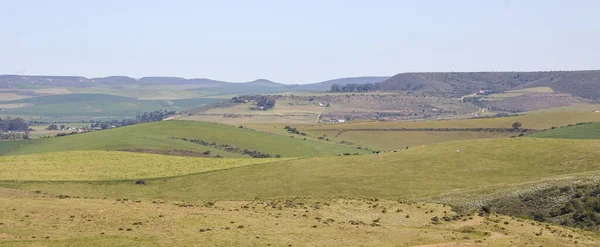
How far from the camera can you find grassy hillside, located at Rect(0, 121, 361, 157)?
535 feet

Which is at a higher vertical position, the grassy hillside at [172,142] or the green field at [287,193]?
the green field at [287,193]

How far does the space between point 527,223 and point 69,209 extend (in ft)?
130

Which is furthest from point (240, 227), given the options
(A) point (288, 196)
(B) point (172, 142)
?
(B) point (172, 142)

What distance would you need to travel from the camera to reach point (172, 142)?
171m

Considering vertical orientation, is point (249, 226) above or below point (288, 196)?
above

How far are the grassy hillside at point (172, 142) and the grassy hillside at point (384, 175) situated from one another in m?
55.2

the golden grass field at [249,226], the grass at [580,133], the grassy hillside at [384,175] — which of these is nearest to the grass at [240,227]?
the golden grass field at [249,226]

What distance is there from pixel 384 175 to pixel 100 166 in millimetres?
46406

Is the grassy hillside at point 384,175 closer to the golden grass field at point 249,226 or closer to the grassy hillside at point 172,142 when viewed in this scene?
the golden grass field at point 249,226

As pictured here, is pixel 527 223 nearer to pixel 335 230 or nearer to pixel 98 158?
pixel 335 230

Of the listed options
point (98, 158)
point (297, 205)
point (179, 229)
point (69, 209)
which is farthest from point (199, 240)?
point (98, 158)

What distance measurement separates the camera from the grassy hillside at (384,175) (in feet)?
307

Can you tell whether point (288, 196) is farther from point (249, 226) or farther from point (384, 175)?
point (249, 226)

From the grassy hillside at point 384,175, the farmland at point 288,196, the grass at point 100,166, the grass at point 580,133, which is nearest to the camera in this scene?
the farmland at point 288,196
